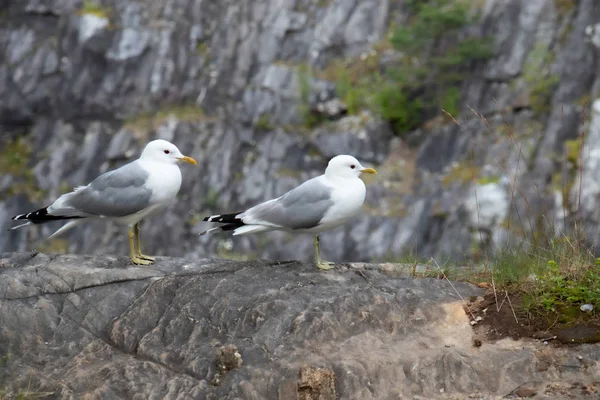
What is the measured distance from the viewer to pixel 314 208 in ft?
24.2

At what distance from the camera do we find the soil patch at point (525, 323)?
6051mm

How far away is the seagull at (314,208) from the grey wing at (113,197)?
0.76m

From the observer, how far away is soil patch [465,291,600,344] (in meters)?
6.05

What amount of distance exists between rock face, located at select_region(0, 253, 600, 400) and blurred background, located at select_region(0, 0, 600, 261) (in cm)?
1302

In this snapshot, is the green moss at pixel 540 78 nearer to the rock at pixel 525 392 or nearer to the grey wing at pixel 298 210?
the grey wing at pixel 298 210

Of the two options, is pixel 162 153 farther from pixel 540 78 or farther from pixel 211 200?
pixel 211 200

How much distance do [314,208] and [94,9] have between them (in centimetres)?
2540

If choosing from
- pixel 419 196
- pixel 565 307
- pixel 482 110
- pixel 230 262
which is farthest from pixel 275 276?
pixel 482 110

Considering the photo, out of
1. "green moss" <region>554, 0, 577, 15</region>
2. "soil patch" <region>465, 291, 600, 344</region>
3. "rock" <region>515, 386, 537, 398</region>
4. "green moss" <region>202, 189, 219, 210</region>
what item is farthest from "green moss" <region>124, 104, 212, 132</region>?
"rock" <region>515, 386, 537, 398</region>

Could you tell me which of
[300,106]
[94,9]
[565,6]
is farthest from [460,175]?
[94,9]

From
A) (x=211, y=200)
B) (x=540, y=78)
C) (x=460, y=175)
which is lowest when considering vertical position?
(x=211, y=200)

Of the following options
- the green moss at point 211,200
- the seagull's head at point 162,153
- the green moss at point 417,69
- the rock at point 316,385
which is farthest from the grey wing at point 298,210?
the green moss at point 211,200

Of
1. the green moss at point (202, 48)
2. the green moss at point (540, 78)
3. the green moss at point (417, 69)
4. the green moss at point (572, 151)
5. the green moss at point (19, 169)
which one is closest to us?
the green moss at point (572, 151)

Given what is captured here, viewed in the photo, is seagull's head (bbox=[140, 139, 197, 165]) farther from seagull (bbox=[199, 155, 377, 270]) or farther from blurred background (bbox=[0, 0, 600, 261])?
blurred background (bbox=[0, 0, 600, 261])
